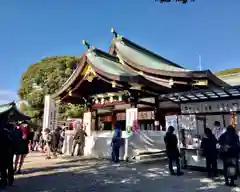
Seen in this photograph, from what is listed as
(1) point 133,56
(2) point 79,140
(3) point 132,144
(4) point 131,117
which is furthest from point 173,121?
(1) point 133,56

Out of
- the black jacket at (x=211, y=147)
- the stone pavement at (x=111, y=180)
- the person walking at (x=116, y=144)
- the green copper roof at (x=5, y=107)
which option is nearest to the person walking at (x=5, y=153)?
the stone pavement at (x=111, y=180)

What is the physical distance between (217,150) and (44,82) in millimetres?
26504

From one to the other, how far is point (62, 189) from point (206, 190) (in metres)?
3.65

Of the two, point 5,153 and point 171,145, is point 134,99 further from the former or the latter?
point 5,153

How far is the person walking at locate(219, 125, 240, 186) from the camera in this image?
6594 millimetres

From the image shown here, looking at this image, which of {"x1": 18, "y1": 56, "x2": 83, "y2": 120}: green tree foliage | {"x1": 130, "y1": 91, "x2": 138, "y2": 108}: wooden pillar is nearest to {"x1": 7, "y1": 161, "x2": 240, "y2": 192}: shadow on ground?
{"x1": 130, "y1": 91, "x2": 138, "y2": 108}: wooden pillar

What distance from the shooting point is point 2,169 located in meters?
6.37

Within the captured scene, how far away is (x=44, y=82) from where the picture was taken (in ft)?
101

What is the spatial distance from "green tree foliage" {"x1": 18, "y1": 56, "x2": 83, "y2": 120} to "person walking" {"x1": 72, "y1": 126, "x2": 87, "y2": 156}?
14.0 meters

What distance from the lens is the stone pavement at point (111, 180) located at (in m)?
6.34

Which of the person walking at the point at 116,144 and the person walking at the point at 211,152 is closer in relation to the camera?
the person walking at the point at 211,152

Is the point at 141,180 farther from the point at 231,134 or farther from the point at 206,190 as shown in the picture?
the point at 231,134

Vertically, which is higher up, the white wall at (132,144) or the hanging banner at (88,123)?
the hanging banner at (88,123)

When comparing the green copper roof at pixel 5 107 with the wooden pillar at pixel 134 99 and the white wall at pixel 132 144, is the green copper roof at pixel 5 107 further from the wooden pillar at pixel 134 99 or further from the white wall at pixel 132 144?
the wooden pillar at pixel 134 99
